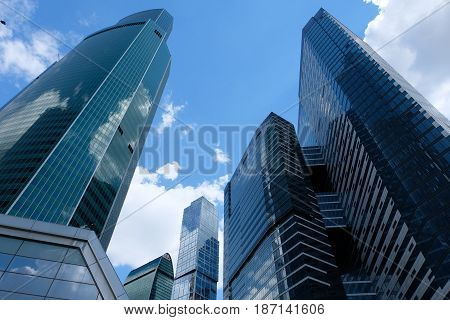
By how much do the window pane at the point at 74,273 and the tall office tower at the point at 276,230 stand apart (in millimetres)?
62678

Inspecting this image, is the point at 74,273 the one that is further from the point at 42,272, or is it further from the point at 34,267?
the point at 34,267

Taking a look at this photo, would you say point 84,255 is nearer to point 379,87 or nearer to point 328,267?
point 328,267

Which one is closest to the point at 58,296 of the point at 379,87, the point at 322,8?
the point at 379,87

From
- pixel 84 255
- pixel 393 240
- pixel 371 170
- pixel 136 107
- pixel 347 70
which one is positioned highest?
pixel 136 107

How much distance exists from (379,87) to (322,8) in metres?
78.5

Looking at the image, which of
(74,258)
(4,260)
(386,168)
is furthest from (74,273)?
(386,168)

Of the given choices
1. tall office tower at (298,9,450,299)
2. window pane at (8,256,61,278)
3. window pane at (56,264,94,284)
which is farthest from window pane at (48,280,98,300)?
tall office tower at (298,9,450,299)

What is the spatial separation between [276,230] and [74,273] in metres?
80.8

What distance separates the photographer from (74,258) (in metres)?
23.4

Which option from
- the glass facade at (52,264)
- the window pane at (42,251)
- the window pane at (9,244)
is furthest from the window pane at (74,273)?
the window pane at (9,244)

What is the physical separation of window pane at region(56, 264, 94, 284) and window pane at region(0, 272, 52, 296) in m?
1.01

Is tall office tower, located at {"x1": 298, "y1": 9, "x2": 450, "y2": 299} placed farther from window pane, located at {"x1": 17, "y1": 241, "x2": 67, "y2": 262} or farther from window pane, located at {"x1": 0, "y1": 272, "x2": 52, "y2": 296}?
window pane, located at {"x1": 0, "y1": 272, "x2": 52, "y2": 296}

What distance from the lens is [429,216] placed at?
6006 centimetres

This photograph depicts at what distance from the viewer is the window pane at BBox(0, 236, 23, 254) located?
2173 centimetres
